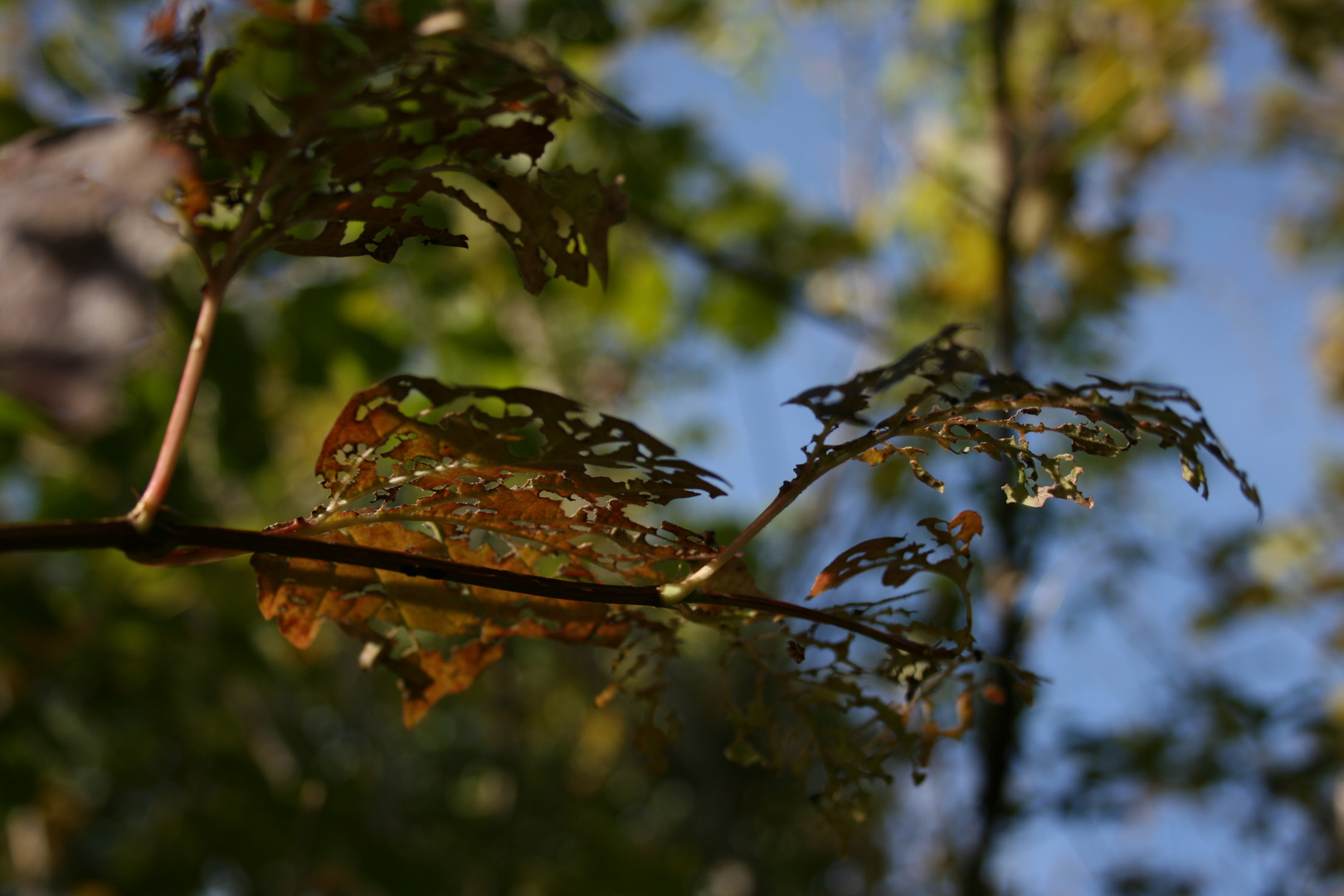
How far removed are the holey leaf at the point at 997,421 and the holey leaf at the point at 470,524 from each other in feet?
0.22

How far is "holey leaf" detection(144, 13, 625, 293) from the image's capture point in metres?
0.39

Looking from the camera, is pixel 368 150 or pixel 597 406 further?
pixel 597 406

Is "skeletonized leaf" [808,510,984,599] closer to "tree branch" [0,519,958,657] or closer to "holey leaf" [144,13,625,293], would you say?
"tree branch" [0,519,958,657]

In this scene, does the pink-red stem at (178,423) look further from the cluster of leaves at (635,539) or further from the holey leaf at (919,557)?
the holey leaf at (919,557)

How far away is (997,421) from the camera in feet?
1.29

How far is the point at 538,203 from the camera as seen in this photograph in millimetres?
448

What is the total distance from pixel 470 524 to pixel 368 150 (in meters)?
0.18

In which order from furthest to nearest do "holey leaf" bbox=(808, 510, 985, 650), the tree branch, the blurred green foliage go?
the blurred green foliage < "holey leaf" bbox=(808, 510, 985, 650) < the tree branch

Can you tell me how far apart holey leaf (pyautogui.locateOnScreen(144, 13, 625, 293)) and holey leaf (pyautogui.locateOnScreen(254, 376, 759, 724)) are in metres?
0.09

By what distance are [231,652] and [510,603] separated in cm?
189

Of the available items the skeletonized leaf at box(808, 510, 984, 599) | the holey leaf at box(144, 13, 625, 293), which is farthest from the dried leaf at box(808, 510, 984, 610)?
the holey leaf at box(144, 13, 625, 293)

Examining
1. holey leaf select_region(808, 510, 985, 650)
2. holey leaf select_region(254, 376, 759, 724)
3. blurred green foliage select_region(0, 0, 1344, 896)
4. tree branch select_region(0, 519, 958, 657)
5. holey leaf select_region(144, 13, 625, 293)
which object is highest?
blurred green foliage select_region(0, 0, 1344, 896)

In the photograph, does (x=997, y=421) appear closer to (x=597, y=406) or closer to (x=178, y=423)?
(x=178, y=423)

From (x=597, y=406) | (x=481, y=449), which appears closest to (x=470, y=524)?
(x=481, y=449)
